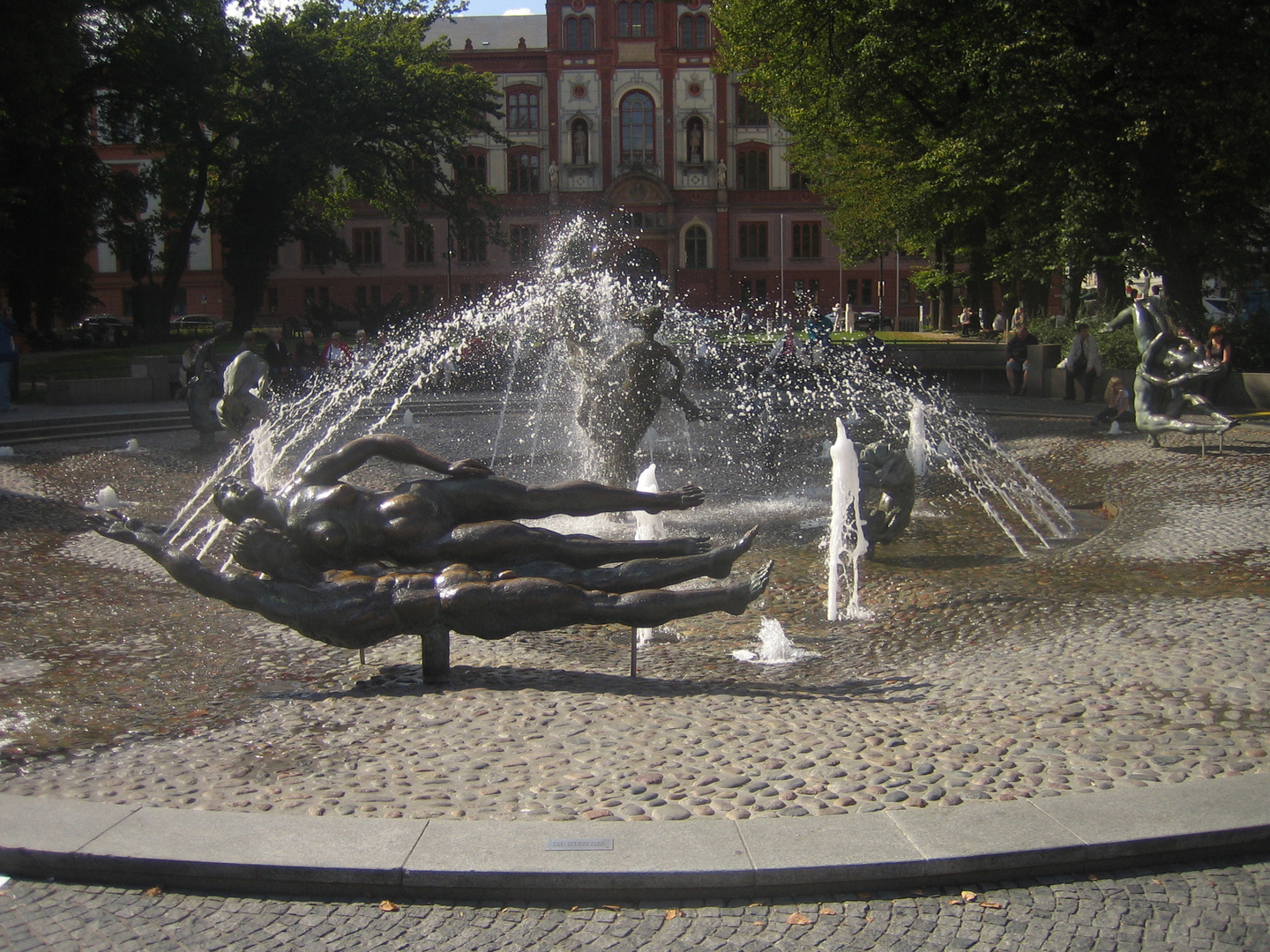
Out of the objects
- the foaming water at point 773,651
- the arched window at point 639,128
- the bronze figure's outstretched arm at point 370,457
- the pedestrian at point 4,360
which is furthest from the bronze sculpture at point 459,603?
the arched window at point 639,128

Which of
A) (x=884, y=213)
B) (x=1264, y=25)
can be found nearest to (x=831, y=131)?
(x=884, y=213)

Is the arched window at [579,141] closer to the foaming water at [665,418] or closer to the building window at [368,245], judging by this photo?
the building window at [368,245]

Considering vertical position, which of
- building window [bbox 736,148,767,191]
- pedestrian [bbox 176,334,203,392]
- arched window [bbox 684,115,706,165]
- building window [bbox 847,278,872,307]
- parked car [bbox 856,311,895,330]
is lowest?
pedestrian [bbox 176,334,203,392]

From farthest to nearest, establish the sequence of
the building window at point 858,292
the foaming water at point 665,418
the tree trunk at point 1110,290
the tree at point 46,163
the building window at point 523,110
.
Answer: the building window at point 858,292 → the building window at point 523,110 → the tree trunk at point 1110,290 → the tree at point 46,163 → the foaming water at point 665,418

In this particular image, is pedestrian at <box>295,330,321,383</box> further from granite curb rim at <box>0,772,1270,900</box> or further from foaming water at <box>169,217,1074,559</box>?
granite curb rim at <box>0,772,1270,900</box>

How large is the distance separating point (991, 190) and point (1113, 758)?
25089 mm

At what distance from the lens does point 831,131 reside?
3200 centimetres

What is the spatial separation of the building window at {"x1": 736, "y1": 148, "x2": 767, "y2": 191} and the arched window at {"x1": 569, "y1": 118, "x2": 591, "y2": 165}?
338 inches

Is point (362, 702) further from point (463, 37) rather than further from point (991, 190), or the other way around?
point (463, 37)

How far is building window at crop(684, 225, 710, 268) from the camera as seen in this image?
64.1m

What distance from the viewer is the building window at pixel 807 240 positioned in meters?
64.6

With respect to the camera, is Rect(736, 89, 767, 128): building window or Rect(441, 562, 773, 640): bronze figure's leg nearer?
Rect(441, 562, 773, 640): bronze figure's leg

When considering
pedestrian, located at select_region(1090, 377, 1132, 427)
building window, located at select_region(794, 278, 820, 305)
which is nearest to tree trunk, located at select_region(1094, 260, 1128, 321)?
pedestrian, located at select_region(1090, 377, 1132, 427)

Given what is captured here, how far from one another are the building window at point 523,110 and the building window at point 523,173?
1511 mm
